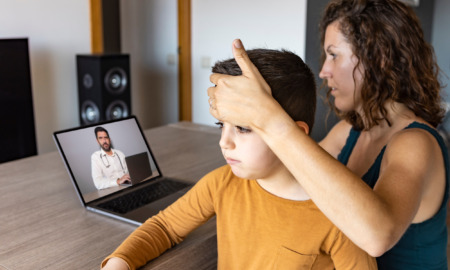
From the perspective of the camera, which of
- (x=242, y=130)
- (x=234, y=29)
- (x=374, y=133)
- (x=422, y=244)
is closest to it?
(x=242, y=130)

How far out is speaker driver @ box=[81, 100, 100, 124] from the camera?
394 centimetres

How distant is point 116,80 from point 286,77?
130 inches

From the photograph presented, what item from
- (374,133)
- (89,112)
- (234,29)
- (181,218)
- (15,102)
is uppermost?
(234,29)

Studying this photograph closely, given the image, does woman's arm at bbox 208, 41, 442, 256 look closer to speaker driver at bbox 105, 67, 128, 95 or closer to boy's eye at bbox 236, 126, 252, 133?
boy's eye at bbox 236, 126, 252, 133

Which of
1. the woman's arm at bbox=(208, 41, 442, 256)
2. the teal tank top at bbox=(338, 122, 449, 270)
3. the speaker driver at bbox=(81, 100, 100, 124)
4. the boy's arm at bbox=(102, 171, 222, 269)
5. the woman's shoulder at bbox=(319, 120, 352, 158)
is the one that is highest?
the woman's arm at bbox=(208, 41, 442, 256)

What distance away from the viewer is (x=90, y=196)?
1278 millimetres

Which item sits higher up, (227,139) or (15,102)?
(227,139)

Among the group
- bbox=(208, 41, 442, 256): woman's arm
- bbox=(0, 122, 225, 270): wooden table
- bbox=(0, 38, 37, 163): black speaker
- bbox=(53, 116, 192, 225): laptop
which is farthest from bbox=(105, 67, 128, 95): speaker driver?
bbox=(208, 41, 442, 256): woman's arm

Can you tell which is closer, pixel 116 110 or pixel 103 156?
pixel 103 156

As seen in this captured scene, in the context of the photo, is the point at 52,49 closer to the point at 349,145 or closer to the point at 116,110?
the point at 116,110

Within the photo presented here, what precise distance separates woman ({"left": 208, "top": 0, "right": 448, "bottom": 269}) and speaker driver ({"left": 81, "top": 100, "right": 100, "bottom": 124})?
2.77m

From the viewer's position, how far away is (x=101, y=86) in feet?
12.7

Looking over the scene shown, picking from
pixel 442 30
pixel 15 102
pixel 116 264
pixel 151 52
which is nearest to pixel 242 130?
pixel 116 264

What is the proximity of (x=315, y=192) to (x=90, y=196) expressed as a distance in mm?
703
